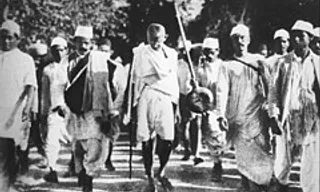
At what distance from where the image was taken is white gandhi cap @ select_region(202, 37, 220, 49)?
307 cm

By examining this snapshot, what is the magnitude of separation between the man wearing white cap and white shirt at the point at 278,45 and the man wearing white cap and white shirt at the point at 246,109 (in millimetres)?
39

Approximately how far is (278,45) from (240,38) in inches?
8.1

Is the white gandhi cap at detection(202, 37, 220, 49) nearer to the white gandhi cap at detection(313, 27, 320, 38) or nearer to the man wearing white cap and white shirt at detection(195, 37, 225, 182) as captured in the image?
the man wearing white cap and white shirt at detection(195, 37, 225, 182)

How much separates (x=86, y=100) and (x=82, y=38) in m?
0.32

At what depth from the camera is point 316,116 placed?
3.12 metres

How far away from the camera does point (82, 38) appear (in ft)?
9.95

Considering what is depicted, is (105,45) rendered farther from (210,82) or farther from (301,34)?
(301,34)

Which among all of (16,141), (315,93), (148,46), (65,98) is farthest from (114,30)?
(315,93)

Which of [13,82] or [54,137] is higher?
[13,82]

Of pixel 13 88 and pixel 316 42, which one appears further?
pixel 316 42

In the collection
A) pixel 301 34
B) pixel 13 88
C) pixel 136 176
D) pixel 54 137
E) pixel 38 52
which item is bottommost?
pixel 136 176

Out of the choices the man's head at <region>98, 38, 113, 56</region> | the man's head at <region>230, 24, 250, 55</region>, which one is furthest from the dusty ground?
the man's head at <region>230, 24, 250, 55</region>

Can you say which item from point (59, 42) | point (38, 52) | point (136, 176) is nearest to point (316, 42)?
point (136, 176)

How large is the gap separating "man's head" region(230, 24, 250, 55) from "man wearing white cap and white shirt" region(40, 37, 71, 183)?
0.87 m
